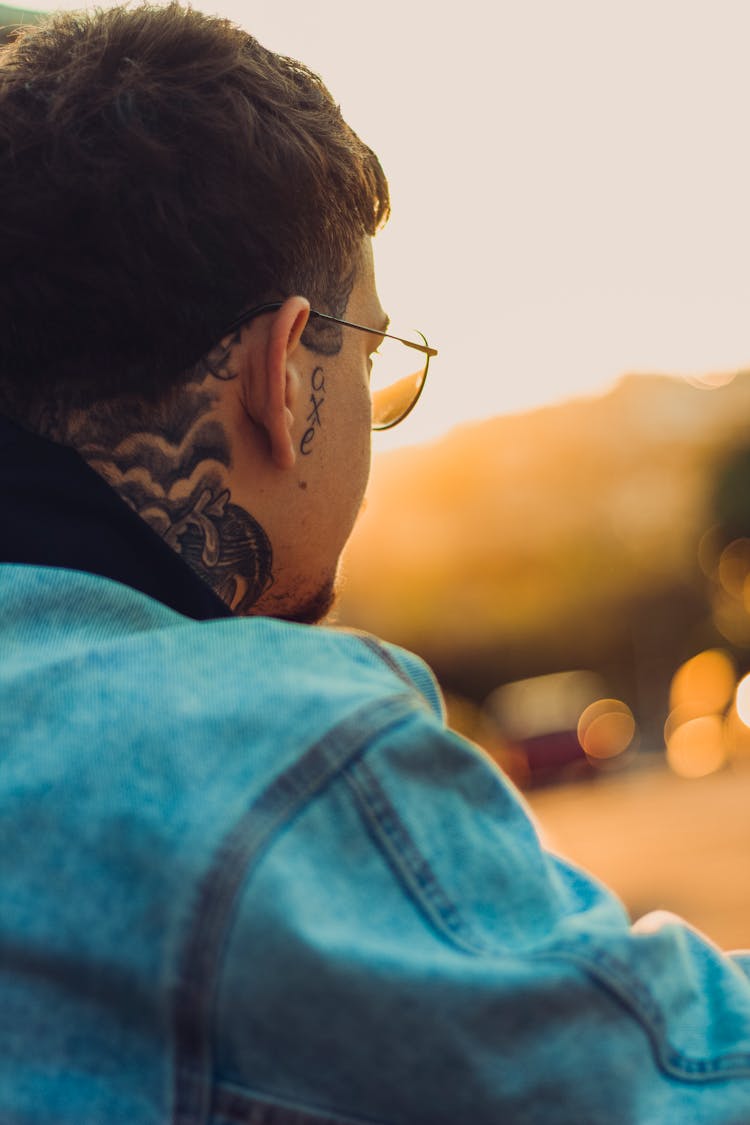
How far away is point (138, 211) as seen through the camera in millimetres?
1496

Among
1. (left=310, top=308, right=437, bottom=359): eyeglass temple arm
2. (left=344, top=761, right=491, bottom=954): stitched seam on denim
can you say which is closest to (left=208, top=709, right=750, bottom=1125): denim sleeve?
(left=344, top=761, right=491, bottom=954): stitched seam on denim

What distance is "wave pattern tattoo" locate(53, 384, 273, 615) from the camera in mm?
1543

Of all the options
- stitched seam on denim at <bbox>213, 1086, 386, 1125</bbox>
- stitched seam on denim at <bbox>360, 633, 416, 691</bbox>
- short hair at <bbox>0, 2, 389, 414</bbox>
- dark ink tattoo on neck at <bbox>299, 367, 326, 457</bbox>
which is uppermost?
short hair at <bbox>0, 2, 389, 414</bbox>

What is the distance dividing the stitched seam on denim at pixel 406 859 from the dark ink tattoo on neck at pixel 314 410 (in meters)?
0.73

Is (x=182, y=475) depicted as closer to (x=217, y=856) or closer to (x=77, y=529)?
(x=77, y=529)

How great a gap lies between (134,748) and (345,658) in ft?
0.79

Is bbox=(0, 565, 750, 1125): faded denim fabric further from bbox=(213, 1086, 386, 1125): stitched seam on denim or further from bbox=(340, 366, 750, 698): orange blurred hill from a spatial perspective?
bbox=(340, 366, 750, 698): orange blurred hill

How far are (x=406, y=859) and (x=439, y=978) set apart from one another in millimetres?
104

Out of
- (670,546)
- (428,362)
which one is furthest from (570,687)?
(428,362)

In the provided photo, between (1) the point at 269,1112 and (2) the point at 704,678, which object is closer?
(1) the point at 269,1112

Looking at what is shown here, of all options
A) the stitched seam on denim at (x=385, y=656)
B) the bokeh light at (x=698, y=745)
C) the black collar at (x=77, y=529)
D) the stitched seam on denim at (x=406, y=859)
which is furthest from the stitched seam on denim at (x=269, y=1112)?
the bokeh light at (x=698, y=745)

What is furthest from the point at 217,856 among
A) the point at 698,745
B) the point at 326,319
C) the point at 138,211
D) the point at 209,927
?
the point at 698,745

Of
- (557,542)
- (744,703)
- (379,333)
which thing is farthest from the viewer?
(557,542)

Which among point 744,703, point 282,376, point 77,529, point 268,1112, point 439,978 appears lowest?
point 744,703
